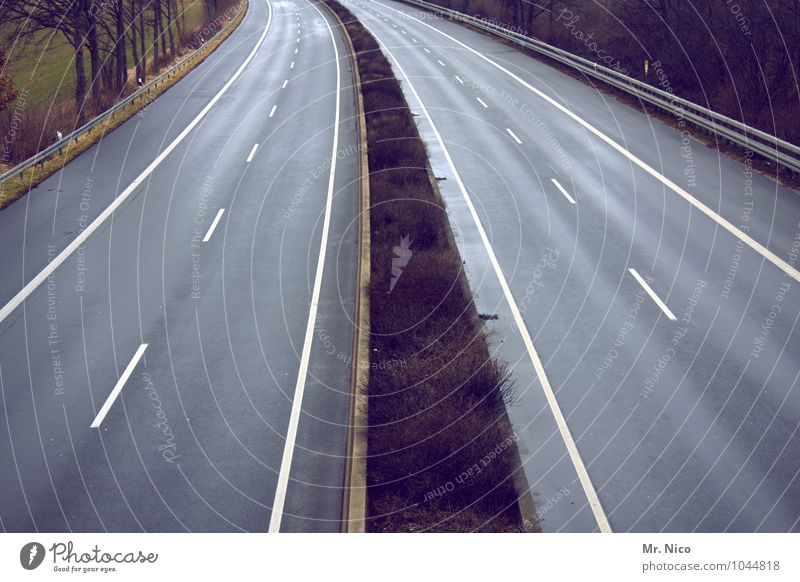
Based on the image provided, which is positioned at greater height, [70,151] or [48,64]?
[70,151]

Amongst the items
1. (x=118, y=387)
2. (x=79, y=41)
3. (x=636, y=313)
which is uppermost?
(x=79, y=41)

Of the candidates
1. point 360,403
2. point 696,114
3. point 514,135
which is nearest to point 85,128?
point 514,135

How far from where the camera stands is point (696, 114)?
3125 centimetres

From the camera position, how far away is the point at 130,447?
41.2 ft

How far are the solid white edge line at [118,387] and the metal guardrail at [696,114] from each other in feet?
58.6

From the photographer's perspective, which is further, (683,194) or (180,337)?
(683,194)

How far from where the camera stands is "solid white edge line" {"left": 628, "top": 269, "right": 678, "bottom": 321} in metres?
16.7

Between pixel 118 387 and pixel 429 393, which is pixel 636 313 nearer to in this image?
pixel 429 393

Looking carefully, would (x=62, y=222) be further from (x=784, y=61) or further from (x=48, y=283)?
(x=784, y=61)

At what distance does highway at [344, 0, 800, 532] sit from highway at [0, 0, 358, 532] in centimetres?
318

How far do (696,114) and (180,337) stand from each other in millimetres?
22179

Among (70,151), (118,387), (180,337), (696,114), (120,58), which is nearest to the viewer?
(118,387)

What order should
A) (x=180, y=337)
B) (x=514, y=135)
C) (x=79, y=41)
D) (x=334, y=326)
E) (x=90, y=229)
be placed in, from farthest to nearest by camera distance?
(x=79, y=41)
(x=514, y=135)
(x=90, y=229)
(x=334, y=326)
(x=180, y=337)

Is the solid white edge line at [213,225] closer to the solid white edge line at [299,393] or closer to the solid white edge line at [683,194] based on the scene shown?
the solid white edge line at [299,393]
